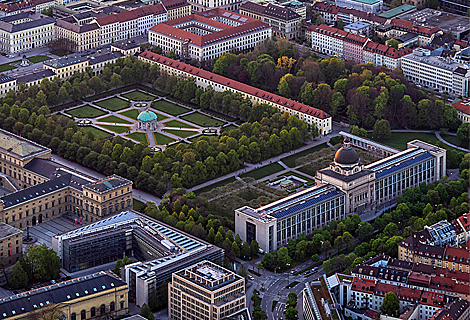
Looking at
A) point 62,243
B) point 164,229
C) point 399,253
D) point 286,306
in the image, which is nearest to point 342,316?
point 286,306

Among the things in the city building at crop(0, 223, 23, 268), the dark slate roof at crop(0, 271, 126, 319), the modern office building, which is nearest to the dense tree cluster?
the modern office building

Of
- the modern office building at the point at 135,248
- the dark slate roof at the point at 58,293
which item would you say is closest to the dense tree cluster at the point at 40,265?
the modern office building at the point at 135,248

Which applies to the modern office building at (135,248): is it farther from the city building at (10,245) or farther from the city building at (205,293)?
the city building at (10,245)

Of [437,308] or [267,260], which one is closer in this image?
[437,308]

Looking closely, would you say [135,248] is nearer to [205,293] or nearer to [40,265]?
[40,265]

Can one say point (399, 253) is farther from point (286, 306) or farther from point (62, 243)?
point (62, 243)

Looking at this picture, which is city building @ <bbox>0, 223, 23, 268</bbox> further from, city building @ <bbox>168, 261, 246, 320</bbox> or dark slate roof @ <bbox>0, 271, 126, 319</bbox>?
city building @ <bbox>168, 261, 246, 320</bbox>
